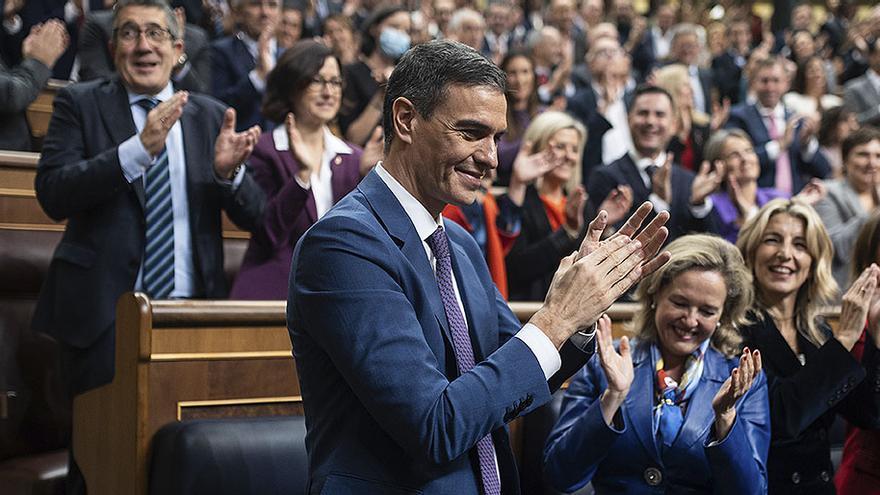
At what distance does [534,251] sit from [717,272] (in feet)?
4.34

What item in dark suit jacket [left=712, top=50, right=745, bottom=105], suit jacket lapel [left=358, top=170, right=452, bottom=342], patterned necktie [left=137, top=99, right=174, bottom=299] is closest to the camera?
suit jacket lapel [left=358, top=170, right=452, bottom=342]

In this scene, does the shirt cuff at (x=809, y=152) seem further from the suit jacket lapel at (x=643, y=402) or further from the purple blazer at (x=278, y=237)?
the suit jacket lapel at (x=643, y=402)

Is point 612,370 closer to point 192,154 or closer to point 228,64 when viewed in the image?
point 192,154

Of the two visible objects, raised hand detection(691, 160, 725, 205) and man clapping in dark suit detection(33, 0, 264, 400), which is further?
raised hand detection(691, 160, 725, 205)

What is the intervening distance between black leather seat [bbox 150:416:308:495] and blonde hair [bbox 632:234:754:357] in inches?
28.2

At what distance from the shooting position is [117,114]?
2791 millimetres

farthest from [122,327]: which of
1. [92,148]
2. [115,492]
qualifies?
[92,148]

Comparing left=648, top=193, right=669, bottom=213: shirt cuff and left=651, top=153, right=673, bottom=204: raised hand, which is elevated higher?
left=651, top=153, right=673, bottom=204: raised hand

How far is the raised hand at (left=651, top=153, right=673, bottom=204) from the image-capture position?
3779 millimetres

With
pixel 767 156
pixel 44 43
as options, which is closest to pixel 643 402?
pixel 44 43

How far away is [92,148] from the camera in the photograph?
2.74 metres

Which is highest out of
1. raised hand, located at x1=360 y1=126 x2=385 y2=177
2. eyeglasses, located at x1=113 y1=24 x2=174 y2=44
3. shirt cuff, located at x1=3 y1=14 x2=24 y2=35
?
shirt cuff, located at x1=3 y1=14 x2=24 y2=35

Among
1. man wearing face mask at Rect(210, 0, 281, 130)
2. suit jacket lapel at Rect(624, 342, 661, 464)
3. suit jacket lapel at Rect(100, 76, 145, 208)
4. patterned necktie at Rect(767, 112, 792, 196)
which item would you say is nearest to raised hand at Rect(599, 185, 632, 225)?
suit jacket lapel at Rect(624, 342, 661, 464)

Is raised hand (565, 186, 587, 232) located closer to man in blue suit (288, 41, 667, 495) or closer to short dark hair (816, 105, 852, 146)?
man in blue suit (288, 41, 667, 495)
